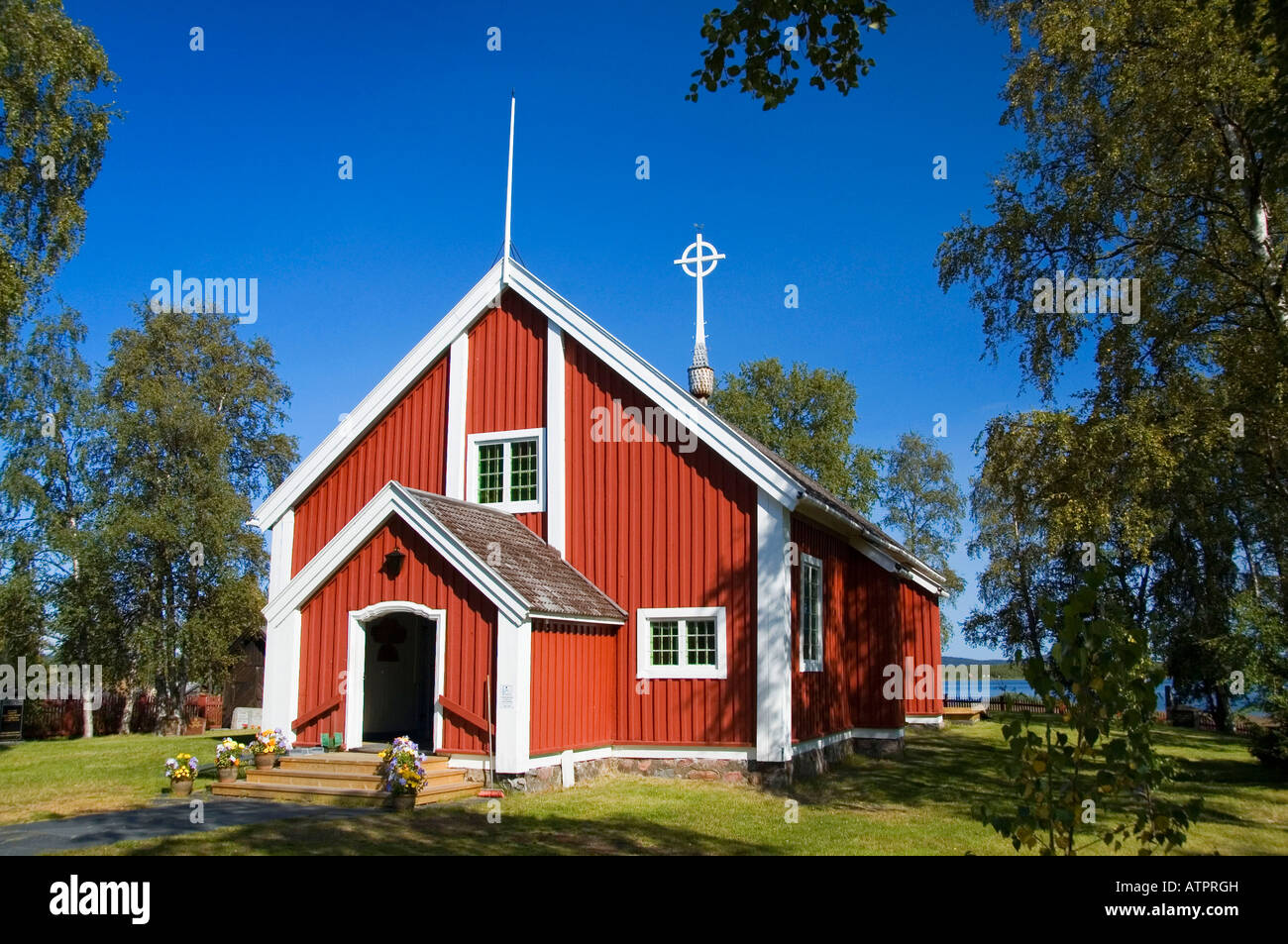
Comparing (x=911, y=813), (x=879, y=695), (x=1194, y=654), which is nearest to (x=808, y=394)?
(x=1194, y=654)

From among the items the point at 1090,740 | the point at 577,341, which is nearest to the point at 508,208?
the point at 577,341

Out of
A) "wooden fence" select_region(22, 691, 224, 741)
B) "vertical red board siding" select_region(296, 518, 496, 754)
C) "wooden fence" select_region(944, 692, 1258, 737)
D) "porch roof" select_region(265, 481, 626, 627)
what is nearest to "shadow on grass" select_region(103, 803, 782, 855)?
"vertical red board siding" select_region(296, 518, 496, 754)

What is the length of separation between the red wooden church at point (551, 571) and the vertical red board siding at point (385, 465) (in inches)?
1.7

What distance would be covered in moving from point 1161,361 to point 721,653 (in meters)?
8.91

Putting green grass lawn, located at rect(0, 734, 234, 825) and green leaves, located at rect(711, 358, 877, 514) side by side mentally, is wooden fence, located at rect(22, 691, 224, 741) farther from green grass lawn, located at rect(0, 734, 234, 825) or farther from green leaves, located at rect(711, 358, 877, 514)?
green leaves, located at rect(711, 358, 877, 514)

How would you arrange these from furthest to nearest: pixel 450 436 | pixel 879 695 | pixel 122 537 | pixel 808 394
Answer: pixel 808 394
pixel 122 537
pixel 879 695
pixel 450 436

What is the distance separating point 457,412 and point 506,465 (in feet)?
4.67

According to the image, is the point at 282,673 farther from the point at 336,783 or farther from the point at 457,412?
the point at 457,412

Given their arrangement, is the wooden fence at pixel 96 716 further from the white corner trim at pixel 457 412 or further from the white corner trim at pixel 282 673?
the white corner trim at pixel 457 412

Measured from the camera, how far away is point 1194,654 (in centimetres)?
3459

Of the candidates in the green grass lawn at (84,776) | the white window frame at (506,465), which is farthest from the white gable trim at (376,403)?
the green grass lawn at (84,776)

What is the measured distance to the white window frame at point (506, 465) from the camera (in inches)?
698

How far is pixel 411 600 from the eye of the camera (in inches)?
590
